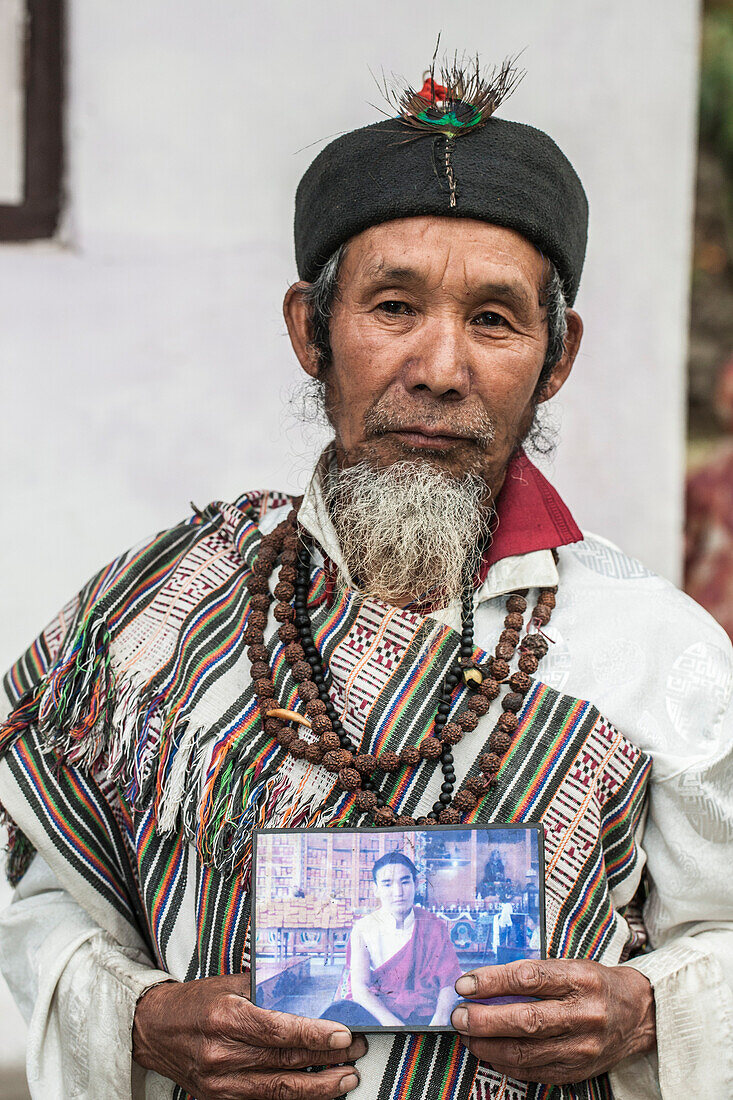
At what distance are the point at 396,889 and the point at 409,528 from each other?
52 cm

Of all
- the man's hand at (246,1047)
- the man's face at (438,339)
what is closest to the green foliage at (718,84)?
the man's face at (438,339)

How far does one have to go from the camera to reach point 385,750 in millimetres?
1575

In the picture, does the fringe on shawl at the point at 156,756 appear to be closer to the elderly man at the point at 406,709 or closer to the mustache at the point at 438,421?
the elderly man at the point at 406,709

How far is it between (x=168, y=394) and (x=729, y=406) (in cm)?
167

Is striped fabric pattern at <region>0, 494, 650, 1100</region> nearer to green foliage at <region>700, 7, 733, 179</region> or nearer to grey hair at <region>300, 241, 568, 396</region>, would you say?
grey hair at <region>300, 241, 568, 396</region>

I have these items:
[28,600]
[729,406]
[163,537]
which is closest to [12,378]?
[28,600]

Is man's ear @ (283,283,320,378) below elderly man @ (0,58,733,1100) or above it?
above

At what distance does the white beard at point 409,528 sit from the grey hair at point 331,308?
22 cm

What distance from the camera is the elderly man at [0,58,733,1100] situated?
1.55 meters

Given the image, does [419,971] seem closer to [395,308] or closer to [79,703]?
[79,703]

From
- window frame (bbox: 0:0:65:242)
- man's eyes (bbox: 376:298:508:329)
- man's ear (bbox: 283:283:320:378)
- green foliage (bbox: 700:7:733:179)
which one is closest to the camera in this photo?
man's eyes (bbox: 376:298:508:329)

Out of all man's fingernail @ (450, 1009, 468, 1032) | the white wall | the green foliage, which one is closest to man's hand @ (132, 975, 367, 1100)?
man's fingernail @ (450, 1009, 468, 1032)

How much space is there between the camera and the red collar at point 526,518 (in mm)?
1725

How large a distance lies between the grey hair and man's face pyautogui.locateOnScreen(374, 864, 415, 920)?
80 centimetres
